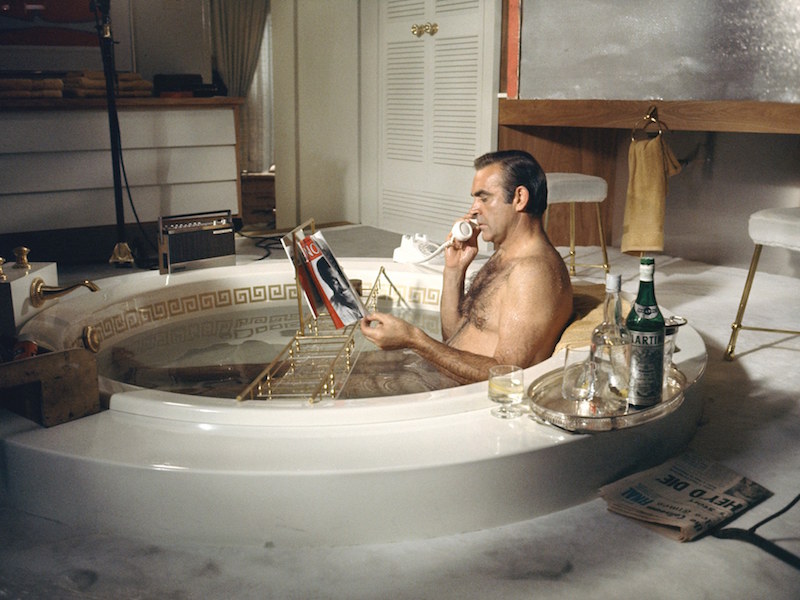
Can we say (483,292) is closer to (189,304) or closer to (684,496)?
(684,496)

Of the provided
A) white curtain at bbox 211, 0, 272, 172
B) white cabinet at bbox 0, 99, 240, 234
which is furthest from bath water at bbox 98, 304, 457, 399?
white curtain at bbox 211, 0, 272, 172

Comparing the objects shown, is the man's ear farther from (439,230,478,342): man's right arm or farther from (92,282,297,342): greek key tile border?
(92,282,297,342): greek key tile border

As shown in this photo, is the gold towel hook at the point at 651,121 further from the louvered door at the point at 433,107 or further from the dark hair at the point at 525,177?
the dark hair at the point at 525,177

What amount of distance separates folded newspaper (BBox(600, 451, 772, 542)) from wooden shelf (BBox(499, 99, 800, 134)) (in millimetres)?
1876

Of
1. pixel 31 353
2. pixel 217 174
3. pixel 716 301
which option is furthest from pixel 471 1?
pixel 31 353

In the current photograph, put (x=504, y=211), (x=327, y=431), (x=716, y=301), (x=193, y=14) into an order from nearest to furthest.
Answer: (x=327, y=431) → (x=504, y=211) → (x=716, y=301) → (x=193, y=14)

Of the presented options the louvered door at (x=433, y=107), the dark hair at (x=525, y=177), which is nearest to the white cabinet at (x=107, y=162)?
the louvered door at (x=433, y=107)

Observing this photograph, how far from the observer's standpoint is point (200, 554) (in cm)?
163

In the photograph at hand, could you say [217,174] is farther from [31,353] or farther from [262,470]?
[262,470]

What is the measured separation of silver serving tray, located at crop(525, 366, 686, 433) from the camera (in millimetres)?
1717

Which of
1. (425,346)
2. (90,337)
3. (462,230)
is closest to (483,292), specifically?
(462,230)

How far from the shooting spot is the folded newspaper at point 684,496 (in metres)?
1.73

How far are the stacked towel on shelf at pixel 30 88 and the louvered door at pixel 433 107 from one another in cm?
202

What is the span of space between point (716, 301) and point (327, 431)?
2539 mm
